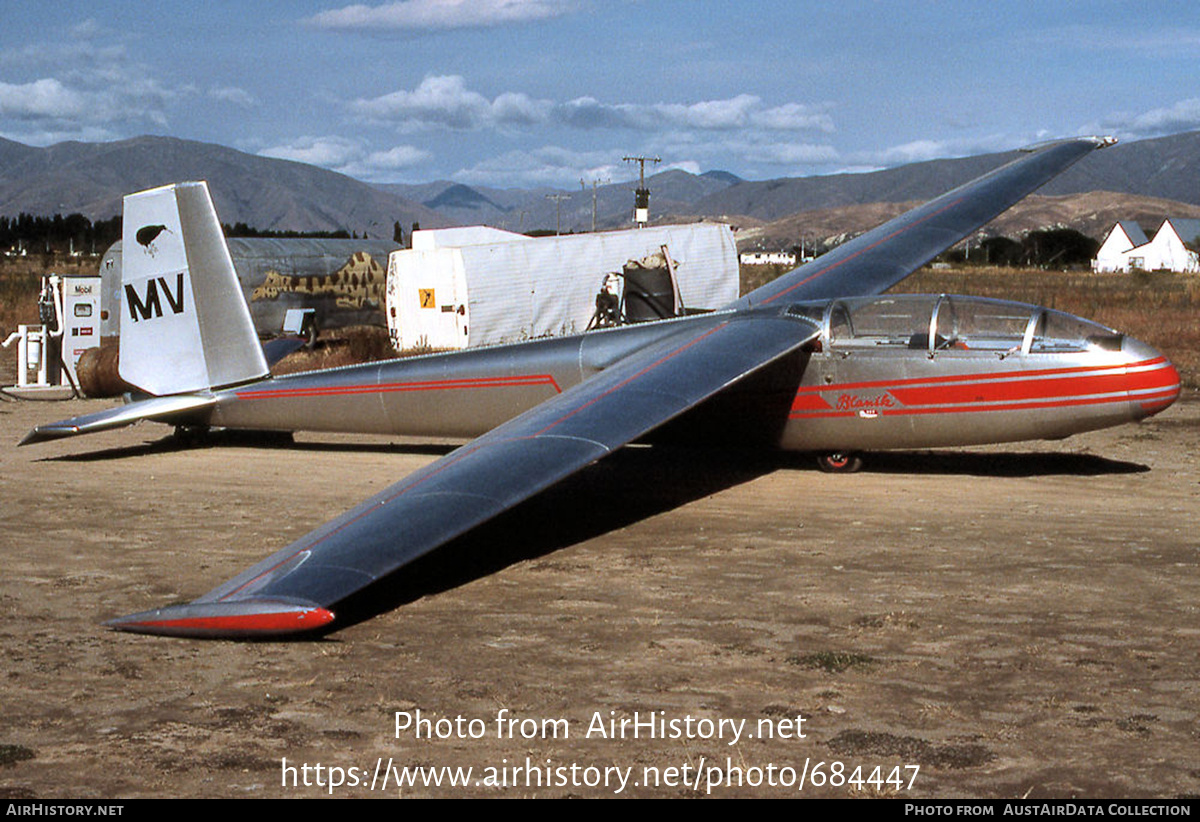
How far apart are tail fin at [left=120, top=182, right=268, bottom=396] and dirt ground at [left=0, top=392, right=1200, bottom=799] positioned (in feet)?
9.06

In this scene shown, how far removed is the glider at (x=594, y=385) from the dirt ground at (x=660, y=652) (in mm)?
643

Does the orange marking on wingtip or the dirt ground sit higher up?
the orange marking on wingtip

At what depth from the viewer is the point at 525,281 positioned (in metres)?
31.0

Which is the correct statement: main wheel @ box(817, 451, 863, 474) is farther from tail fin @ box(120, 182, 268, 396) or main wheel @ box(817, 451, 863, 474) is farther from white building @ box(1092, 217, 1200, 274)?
white building @ box(1092, 217, 1200, 274)

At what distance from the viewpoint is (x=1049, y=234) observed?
133000 mm

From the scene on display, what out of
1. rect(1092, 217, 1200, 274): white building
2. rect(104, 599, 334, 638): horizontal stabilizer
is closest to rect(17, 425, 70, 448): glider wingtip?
rect(104, 599, 334, 638): horizontal stabilizer

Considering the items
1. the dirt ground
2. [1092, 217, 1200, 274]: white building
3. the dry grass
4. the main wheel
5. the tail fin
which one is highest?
[1092, 217, 1200, 274]: white building

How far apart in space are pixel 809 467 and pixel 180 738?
970 centimetres

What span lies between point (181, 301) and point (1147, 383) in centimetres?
1117

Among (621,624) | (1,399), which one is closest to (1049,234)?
(1,399)

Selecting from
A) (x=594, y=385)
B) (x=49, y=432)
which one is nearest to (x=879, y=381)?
(x=594, y=385)

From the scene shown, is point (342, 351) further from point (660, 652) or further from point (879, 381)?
point (660, 652)

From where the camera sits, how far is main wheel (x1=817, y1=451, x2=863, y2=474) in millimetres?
13695
